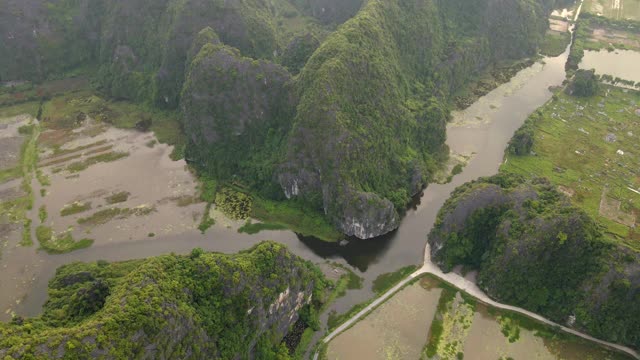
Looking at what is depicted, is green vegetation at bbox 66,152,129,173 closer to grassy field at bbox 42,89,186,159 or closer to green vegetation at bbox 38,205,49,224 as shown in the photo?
grassy field at bbox 42,89,186,159

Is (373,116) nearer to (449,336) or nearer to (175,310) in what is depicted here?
(449,336)

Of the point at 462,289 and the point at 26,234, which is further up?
the point at 26,234

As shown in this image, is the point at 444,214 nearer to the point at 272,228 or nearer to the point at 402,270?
the point at 402,270

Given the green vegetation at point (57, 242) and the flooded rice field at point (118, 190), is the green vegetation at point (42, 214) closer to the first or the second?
the flooded rice field at point (118, 190)

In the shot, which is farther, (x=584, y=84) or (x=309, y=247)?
(x=584, y=84)

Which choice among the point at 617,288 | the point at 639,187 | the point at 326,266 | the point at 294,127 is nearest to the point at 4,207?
the point at 294,127

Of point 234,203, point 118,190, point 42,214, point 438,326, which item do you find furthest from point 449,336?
point 42,214

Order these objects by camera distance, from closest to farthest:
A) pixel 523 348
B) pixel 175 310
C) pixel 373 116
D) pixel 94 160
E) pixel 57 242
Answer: pixel 175 310 → pixel 523 348 → pixel 57 242 → pixel 373 116 → pixel 94 160
